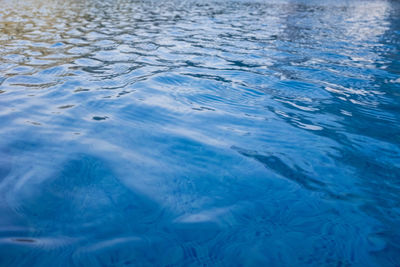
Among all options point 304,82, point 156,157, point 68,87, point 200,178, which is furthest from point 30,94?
point 304,82

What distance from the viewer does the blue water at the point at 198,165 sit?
1.57 metres

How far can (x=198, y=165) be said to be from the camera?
2.33 meters

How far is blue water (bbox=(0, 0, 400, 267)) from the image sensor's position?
157 centimetres

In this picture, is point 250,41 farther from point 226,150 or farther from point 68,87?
point 226,150

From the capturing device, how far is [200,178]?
85.4 inches

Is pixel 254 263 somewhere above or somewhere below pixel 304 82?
below

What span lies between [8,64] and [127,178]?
449 centimetres

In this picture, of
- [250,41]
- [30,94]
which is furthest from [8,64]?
[250,41]

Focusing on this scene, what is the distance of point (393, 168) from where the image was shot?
2250 mm

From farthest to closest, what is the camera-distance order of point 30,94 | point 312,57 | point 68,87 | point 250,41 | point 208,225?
point 250,41
point 312,57
point 68,87
point 30,94
point 208,225

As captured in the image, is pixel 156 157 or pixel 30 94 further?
pixel 30 94

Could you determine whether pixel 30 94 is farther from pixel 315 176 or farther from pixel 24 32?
pixel 24 32

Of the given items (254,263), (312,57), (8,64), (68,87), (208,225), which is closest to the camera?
(254,263)

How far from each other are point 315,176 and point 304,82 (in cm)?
255
